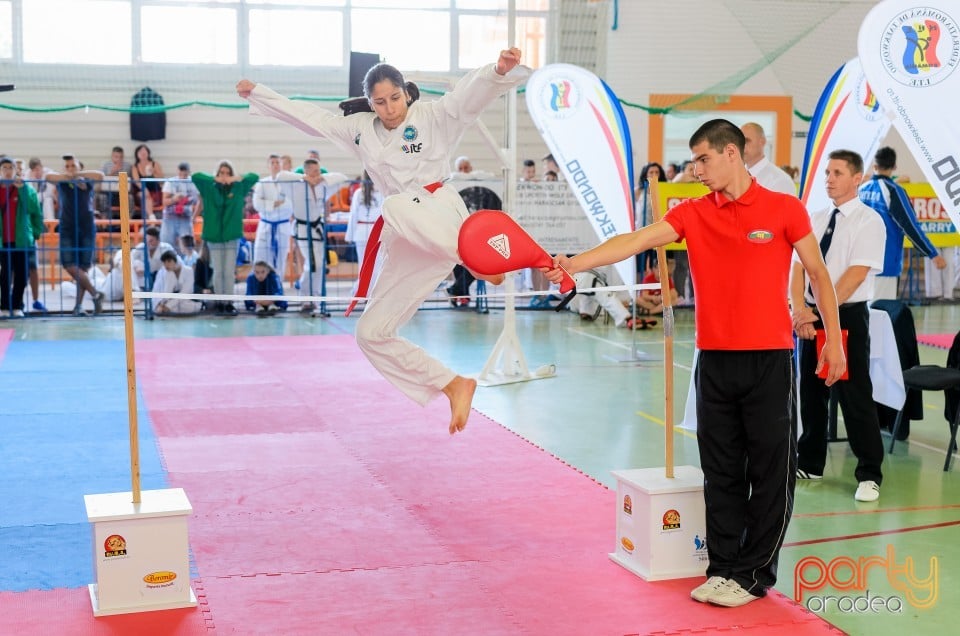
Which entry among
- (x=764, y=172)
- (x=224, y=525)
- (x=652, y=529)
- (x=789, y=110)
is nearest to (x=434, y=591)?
(x=652, y=529)

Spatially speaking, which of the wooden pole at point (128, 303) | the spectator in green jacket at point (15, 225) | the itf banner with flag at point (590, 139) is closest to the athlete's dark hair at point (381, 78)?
the wooden pole at point (128, 303)

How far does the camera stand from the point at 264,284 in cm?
1205

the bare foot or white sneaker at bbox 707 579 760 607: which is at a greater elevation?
the bare foot

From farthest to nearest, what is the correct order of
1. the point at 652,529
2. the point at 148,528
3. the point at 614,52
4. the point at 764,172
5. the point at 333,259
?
the point at 614,52
the point at 333,259
the point at 764,172
the point at 652,529
the point at 148,528

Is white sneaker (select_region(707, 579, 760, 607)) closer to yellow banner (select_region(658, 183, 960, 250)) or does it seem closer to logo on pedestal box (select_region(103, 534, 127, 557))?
logo on pedestal box (select_region(103, 534, 127, 557))

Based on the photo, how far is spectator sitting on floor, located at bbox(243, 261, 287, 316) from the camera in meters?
11.9

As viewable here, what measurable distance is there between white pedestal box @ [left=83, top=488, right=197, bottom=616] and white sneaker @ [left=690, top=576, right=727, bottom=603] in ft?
5.75

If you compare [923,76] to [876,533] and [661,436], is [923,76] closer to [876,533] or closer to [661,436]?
[876,533]

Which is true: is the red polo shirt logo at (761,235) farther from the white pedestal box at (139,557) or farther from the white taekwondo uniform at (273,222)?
the white taekwondo uniform at (273,222)

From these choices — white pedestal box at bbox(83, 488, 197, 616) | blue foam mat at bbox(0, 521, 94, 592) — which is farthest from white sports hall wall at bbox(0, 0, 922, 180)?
white pedestal box at bbox(83, 488, 197, 616)

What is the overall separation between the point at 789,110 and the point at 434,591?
15632 millimetres

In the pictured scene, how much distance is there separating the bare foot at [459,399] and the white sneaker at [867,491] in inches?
77.2

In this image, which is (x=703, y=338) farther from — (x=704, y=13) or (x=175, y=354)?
(x=704, y=13)

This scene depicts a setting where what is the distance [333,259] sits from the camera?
1591cm
